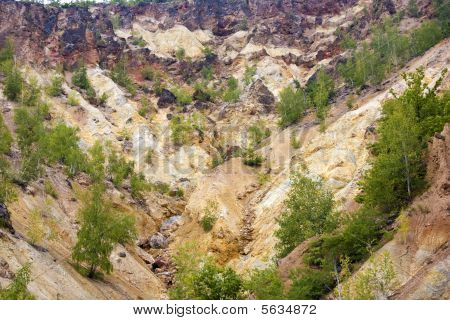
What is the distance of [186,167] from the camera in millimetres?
84125

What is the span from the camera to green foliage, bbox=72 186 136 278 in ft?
145

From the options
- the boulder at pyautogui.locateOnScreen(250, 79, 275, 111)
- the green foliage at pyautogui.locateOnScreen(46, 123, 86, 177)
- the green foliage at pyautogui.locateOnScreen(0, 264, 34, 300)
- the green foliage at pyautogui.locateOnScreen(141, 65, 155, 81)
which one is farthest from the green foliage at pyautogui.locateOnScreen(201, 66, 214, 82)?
the green foliage at pyautogui.locateOnScreen(0, 264, 34, 300)

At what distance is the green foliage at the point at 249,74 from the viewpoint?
110 m

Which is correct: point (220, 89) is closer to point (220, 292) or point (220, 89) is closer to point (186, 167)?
point (186, 167)

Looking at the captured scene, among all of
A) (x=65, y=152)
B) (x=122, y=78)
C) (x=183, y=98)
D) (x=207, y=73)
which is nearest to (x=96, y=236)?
(x=65, y=152)

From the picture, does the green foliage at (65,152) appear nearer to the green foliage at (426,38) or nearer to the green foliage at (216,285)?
the green foliage at (216,285)

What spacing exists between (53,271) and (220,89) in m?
78.1

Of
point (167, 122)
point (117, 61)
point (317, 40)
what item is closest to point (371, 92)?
point (167, 122)

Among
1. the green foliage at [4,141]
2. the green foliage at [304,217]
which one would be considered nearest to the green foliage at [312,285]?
the green foliage at [304,217]

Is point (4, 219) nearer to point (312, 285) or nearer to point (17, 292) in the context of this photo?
point (17, 292)

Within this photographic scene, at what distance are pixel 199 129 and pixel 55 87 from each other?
1019 inches

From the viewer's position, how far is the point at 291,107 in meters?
87.1

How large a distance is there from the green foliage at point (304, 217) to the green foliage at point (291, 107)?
40.1m

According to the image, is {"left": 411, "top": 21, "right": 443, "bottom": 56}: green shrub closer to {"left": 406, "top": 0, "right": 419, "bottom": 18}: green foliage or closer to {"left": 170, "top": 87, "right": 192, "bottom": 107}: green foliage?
{"left": 406, "top": 0, "right": 419, "bottom": 18}: green foliage
